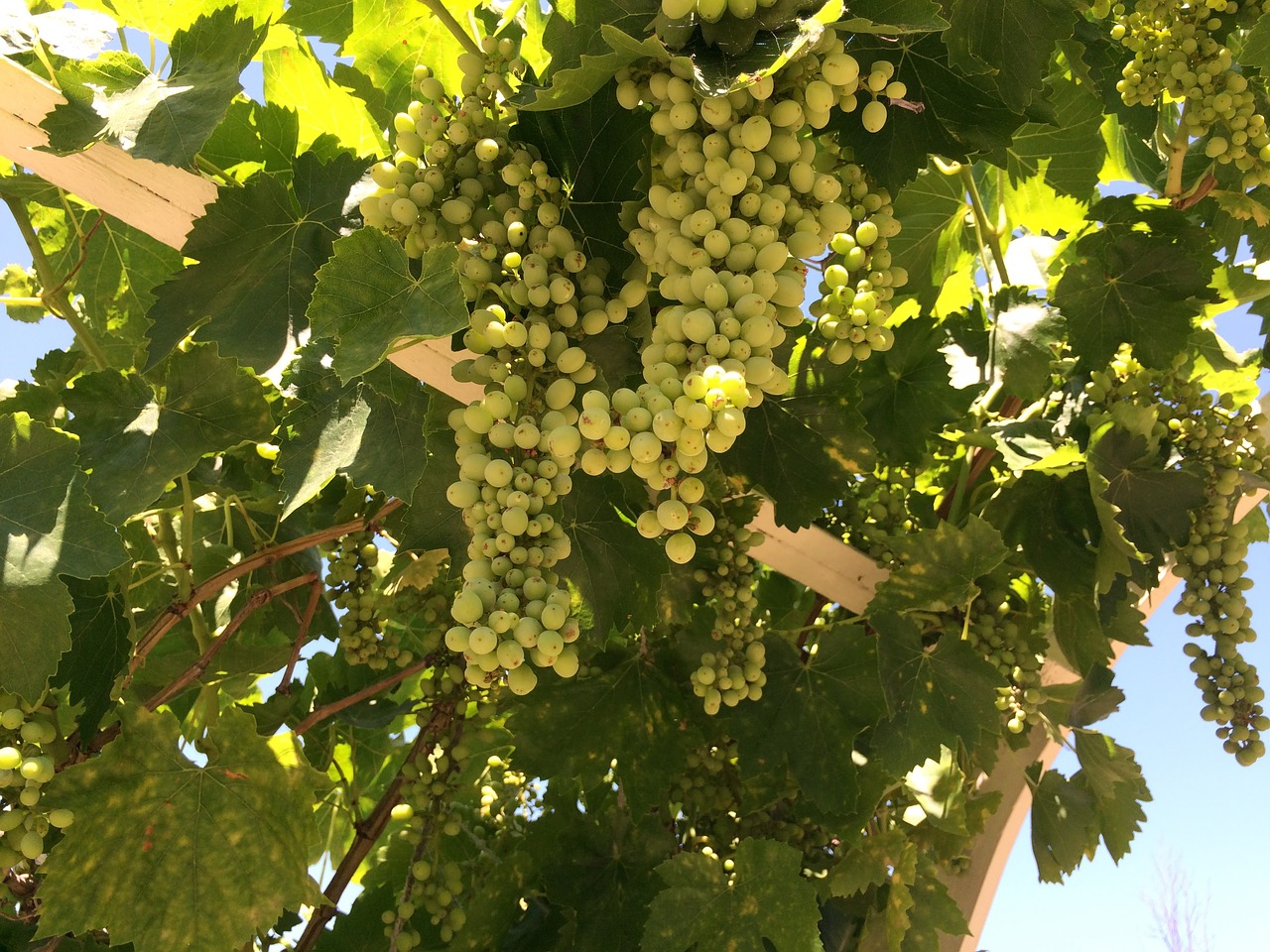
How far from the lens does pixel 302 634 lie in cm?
199

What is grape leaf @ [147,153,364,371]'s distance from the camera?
136cm

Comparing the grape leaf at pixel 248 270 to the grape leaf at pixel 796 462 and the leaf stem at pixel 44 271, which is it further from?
Result: the grape leaf at pixel 796 462

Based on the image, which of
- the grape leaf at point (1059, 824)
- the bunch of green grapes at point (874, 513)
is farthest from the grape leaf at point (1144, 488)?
the grape leaf at point (1059, 824)

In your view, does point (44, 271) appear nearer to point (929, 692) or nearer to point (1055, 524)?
point (929, 692)

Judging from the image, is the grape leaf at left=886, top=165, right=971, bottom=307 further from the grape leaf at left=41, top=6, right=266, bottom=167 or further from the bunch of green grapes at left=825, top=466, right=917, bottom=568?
the grape leaf at left=41, top=6, right=266, bottom=167

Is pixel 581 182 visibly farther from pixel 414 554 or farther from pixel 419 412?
pixel 414 554

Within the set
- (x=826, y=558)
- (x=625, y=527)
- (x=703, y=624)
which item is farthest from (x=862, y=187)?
(x=703, y=624)

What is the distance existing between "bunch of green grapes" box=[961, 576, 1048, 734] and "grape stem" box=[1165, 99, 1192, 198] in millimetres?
809

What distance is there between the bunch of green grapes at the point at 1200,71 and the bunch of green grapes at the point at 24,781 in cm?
188

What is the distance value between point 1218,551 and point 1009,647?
0.40 meters

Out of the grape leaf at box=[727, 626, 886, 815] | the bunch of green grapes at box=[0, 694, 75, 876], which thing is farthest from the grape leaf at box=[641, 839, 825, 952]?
the bunch of green grapes at box=[0, 694, 75, 876]

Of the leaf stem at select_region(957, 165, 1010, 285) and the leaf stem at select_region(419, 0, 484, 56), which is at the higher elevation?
the leaf stem at select_region(957, 165, 1010, 285)

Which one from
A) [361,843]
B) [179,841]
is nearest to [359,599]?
[361,843]

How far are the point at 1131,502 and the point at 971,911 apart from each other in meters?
1.09
